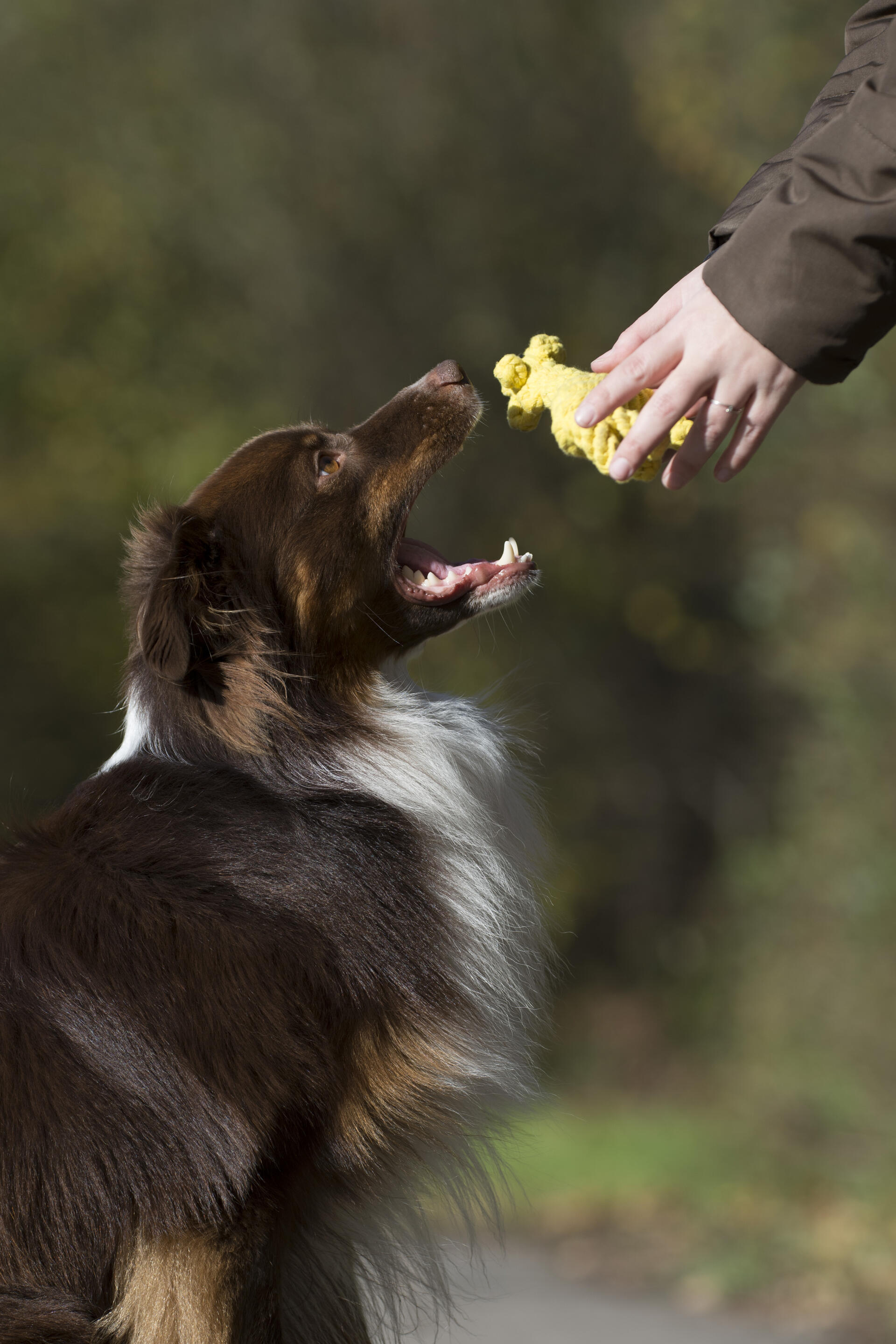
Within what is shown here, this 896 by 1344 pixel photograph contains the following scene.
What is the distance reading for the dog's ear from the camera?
3600 mm

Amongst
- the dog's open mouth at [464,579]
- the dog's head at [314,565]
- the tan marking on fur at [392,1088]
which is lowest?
the tan marking on fur at [392,1088]

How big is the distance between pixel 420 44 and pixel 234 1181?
13.1 m

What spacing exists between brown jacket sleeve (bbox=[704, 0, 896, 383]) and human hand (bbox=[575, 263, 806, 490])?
0.16 ft

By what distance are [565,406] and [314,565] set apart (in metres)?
1.06

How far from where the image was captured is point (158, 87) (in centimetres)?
1533

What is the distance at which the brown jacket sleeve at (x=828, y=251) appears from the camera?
8.38 ft

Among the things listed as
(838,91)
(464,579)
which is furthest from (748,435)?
(464,579)

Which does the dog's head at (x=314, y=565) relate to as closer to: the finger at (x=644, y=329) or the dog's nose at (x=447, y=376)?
the dog's nose at (x=447, y=376)

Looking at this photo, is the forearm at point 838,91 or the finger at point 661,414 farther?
the forearm at point 838,91

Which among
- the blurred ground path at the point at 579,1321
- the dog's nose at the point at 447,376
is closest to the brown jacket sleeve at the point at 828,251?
the dog's nose at the point at 447,376

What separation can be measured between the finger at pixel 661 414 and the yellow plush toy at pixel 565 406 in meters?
0.18

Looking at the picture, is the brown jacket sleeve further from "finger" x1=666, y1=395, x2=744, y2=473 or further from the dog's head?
the dog's head

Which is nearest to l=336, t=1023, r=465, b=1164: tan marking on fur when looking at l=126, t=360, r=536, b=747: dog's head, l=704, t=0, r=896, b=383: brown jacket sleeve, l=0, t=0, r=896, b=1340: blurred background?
l=126, t=360, r=536, b=747: dog's head

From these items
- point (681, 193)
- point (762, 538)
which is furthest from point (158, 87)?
point (762, 538)
